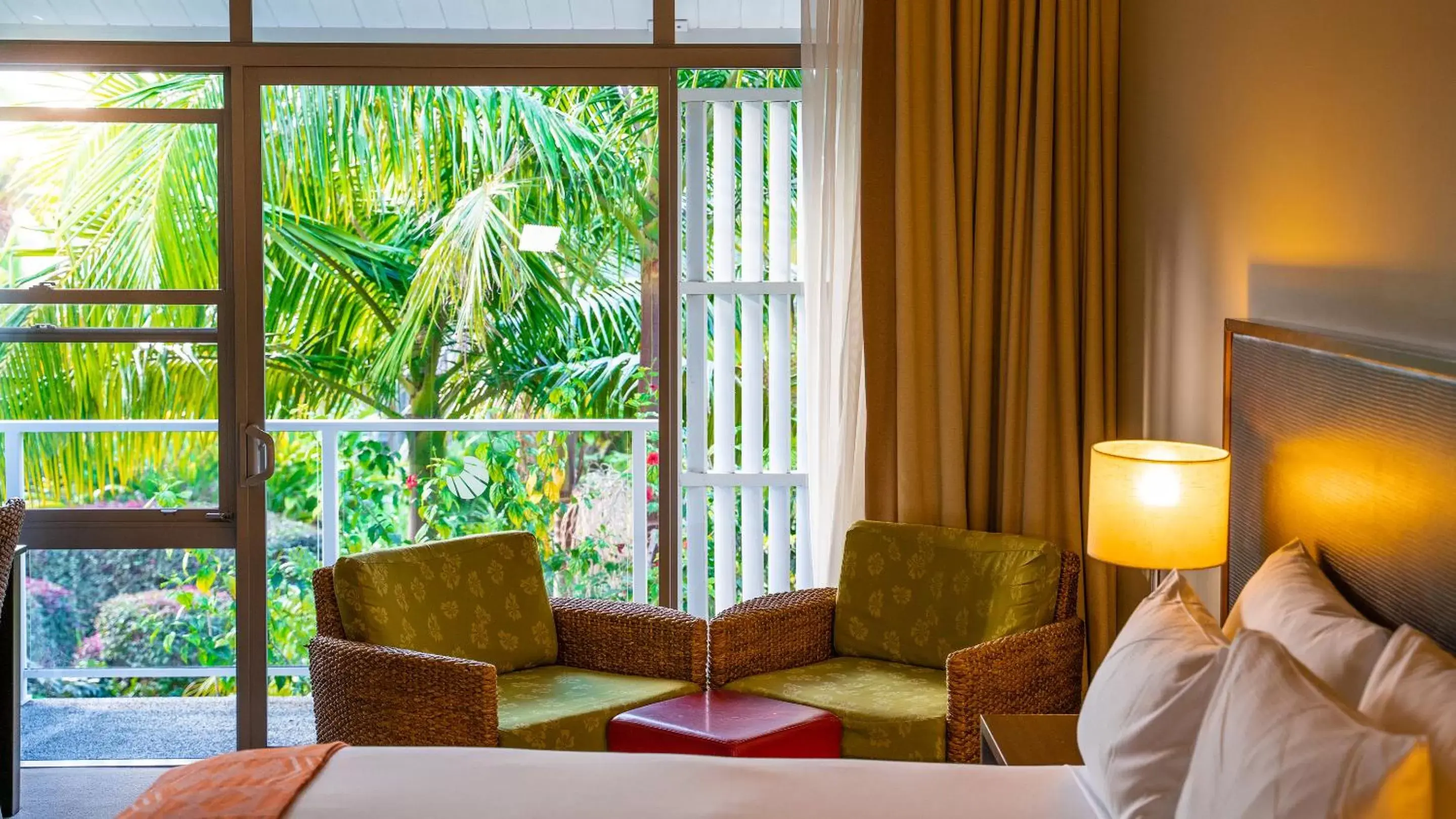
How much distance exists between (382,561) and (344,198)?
1215 millimetres

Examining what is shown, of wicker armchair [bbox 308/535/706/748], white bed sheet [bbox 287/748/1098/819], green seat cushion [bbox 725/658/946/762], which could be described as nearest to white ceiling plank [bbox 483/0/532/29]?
wicker armchair [bbox 308/535/706/748]

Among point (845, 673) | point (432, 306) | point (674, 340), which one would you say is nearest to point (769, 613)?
point (845, 673)

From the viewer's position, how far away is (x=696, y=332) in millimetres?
4188

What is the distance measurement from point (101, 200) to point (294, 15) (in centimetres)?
79

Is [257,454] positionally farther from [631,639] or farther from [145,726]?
[631,639]

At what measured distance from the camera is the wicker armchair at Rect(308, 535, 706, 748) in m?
3.00

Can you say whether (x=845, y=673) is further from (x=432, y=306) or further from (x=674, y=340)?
(x=432, y=306)

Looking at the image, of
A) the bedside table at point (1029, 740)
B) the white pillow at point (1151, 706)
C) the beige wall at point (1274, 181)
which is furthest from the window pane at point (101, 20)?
the white pillow at point (1151, 706)

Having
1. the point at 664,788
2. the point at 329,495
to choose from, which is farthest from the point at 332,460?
the point at 664,788

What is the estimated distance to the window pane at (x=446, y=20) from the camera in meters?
4.01

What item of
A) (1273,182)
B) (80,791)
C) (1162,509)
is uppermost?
(1273,182)

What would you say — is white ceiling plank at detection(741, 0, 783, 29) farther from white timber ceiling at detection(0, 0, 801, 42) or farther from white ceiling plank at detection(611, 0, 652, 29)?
white ceiling plank at detection(611, 0, 652, 29)

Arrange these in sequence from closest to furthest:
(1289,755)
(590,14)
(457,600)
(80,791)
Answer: (1289,755) < (457,600) < (80,791) < (590,14)

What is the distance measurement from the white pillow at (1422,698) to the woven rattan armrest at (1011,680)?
1415mm
